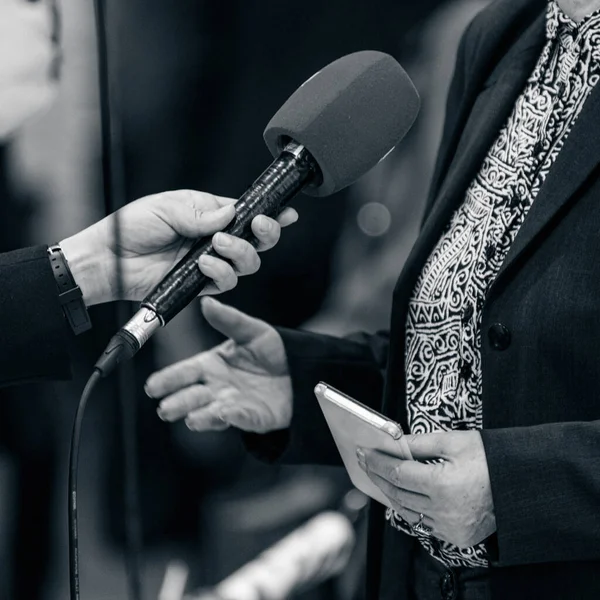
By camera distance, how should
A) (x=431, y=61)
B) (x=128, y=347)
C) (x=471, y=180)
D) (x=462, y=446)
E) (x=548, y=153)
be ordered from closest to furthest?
(x=128, y=347), (x=462, y=446), (x=548, y=153), (x=471, y=180), (x=431, y=61)

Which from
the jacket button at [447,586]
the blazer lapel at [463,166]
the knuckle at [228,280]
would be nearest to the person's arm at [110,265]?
the knuckle at [228,280]

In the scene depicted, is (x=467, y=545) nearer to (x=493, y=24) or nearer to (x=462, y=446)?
(x=462, y=446)

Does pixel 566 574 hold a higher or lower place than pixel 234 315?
lower

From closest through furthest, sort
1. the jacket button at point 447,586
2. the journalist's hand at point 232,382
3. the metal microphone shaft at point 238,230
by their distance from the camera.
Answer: the metal microphone shaft at point 238,230
the jacket button at point 447,586
the journalist's hand at point 232,382

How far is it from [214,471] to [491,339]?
56cm

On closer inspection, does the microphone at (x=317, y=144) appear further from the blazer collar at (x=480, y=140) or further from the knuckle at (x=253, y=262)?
the blazer collar at (x=480, y=140)

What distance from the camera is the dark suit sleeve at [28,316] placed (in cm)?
92

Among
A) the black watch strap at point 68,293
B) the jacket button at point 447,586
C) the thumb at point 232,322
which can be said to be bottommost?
the jacket button at point 447,586

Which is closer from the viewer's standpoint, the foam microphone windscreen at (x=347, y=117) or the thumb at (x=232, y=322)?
the foam microphone windscreen at (x=347, y=117)

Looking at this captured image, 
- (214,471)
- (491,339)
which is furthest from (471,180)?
(214,471)

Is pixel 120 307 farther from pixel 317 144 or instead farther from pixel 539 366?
pixel 539 366

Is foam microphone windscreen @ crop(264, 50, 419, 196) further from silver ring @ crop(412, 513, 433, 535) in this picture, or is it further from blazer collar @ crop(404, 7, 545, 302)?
silver ring @ crop(412, 513, 433, 535)

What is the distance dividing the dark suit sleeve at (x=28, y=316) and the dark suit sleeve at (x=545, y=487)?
49 cm

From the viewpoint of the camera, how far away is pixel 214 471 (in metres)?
1.29
